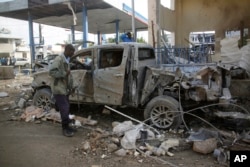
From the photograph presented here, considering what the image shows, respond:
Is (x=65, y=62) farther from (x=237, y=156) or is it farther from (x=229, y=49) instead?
(x=229, y=49)

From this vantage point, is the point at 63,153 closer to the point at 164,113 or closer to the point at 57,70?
the point at 57,70

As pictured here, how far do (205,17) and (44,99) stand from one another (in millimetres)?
9136

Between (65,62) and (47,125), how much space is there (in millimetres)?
1771

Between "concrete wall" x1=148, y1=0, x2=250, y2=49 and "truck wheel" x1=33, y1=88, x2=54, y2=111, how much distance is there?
638 centimetres

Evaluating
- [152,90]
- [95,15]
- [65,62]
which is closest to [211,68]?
[152,90]

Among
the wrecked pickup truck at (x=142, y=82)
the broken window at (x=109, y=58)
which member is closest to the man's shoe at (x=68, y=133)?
the wrecked pickup truck at (x=142, y=82)

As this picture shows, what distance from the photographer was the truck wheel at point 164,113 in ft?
19.4

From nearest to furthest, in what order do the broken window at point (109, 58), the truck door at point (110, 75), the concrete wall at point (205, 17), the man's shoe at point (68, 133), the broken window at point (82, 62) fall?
the man's shoe at point (68, 133) < the truck door at point (110, 75) < the broken window at point (109, 58) < the broken window at point (82, 62) < the concrete wall at point (205, 17)

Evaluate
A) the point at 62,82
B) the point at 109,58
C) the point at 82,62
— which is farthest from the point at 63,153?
the point at 82,62

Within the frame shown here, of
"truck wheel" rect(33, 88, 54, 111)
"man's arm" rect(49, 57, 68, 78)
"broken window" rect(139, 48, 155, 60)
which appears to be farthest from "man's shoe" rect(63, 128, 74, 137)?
"broken window" rect(139, 48, 155, 60)

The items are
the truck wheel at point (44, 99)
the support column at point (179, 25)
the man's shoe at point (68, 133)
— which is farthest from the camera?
the support column at point (179, 25)

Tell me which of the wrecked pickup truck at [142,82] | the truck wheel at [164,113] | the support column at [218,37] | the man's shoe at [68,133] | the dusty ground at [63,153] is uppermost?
the support column at [218,37]

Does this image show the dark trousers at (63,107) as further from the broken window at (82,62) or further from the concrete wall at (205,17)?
the concrete wall at (205,17)

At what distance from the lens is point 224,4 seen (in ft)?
42.7
